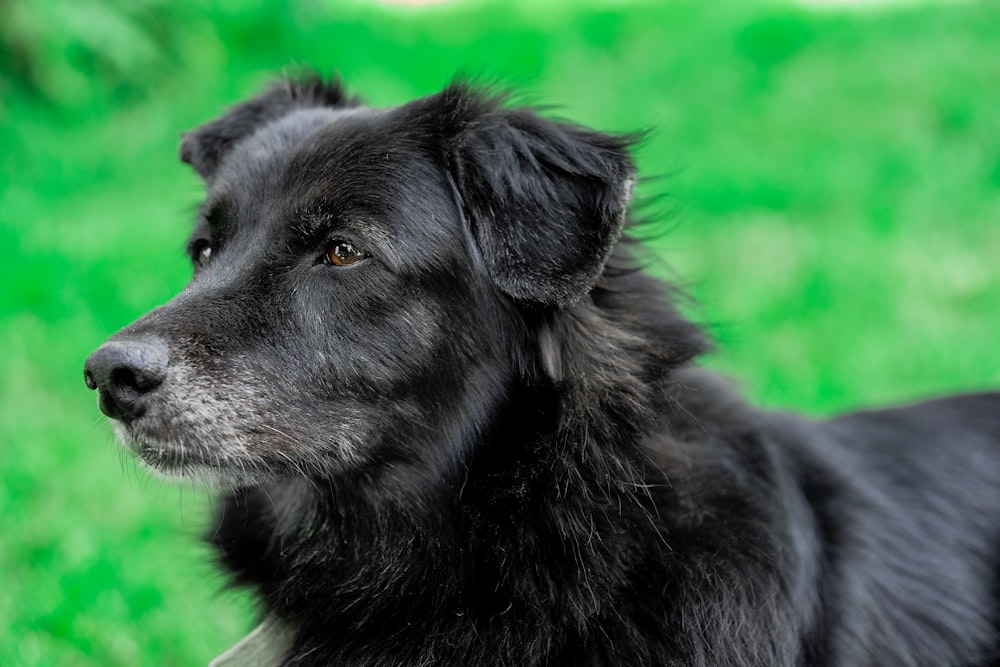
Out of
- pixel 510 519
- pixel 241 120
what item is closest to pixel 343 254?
pixel 510 519

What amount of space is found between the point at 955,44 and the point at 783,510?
32.8ft

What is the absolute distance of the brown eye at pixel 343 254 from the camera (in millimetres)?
2912

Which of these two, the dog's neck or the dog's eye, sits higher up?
the dog's eye

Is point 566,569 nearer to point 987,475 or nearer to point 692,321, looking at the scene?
point 692,321

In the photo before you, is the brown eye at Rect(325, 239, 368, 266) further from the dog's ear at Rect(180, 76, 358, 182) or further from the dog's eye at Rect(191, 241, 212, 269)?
the dog's ear at Rect(180, 76, 358, 182)

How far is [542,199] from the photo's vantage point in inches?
113

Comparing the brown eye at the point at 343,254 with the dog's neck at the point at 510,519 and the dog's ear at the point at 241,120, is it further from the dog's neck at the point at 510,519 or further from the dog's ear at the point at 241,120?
the dog's ear at the point at 241,120

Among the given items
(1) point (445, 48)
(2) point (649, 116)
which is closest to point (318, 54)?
(1) point (445, 48)

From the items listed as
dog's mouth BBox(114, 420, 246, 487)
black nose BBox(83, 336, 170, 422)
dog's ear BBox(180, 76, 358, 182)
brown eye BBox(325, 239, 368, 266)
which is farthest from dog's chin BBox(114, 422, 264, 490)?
dog's ear BBox(180, 76, 358, 182)

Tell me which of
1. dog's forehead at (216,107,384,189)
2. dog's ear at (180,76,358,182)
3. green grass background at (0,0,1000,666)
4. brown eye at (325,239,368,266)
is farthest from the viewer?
green grass background at (0,0,1000,666)

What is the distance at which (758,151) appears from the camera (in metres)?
10.0

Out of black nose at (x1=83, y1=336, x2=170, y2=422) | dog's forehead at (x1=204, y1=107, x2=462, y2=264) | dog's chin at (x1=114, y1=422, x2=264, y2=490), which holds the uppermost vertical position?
dog's forehead at (x1=204, y1=107, x2=462, y2=264)

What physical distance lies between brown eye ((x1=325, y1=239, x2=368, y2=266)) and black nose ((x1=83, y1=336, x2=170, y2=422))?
553mm

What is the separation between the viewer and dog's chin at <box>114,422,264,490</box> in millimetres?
2844
